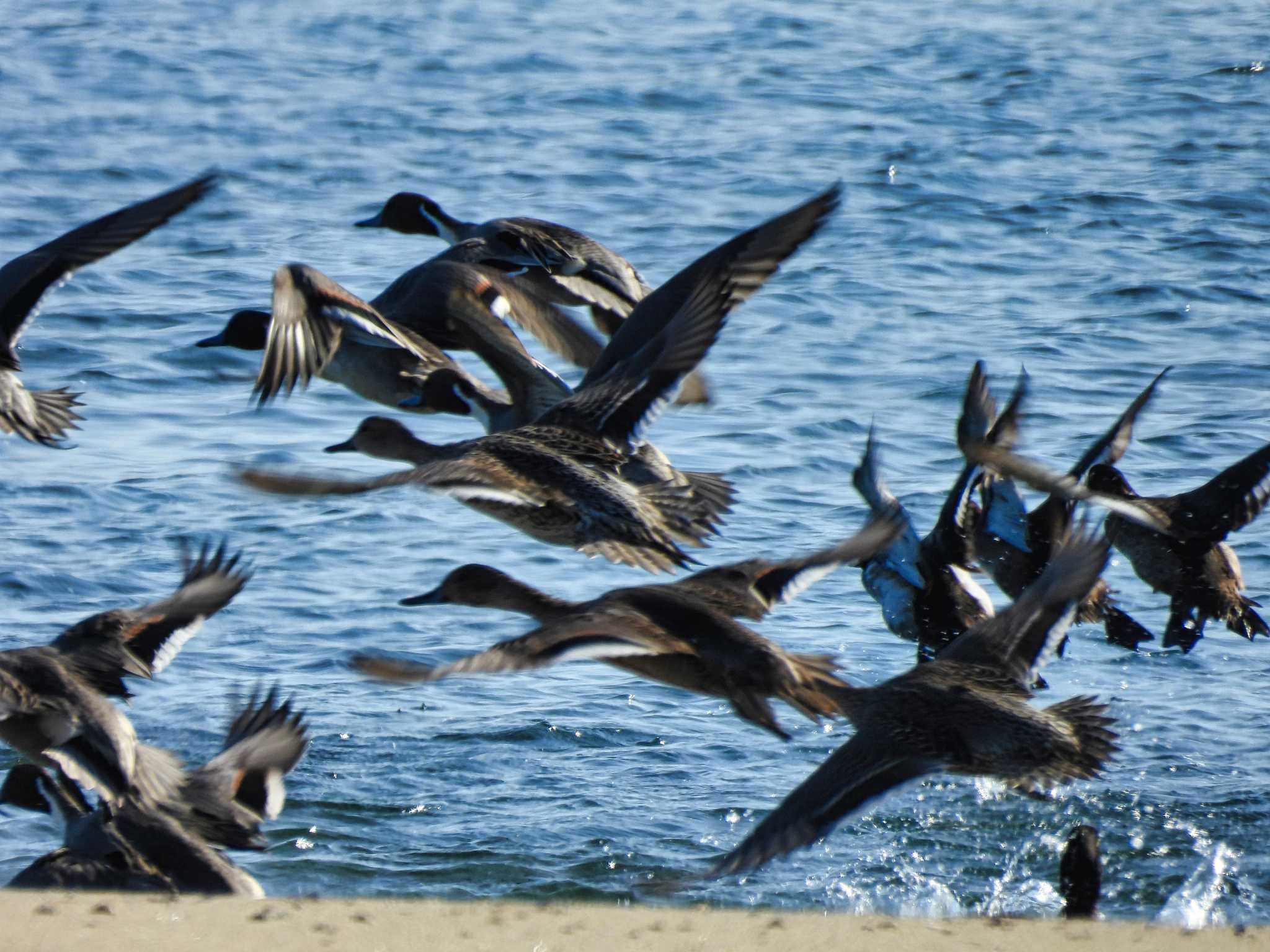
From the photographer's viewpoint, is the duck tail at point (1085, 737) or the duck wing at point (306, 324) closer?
the duck tail at point (1085, 737)

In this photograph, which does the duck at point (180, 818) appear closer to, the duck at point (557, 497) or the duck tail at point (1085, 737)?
the duck at point (557, 497)

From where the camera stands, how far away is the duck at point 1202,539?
6750 millimetres

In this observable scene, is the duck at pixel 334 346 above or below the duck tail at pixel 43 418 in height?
above

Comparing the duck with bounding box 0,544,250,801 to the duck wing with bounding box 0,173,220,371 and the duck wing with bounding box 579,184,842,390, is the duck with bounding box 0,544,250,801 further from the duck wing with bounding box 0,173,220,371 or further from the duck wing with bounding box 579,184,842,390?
the duck wing with bounding box 579,184,842,390

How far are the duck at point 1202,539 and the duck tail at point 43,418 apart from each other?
3505mm

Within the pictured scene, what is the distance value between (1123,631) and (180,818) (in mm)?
3209

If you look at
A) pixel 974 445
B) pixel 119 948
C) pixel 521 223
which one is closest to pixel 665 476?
pixel 974 445

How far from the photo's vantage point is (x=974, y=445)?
5.99 m

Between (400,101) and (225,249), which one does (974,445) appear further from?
(400,101)

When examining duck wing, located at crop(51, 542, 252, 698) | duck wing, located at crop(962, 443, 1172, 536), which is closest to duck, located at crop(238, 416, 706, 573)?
duck wing, located at crop(51, 542, 252, 698)

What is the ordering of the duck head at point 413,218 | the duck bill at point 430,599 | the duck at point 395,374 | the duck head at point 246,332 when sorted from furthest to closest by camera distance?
1. the duck head at point 413,218
2. the duck head at point 246,332
3. the duck at point 395,374
4. the duck bill at point 430,599

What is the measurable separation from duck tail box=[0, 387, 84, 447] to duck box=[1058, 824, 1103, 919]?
3.42m

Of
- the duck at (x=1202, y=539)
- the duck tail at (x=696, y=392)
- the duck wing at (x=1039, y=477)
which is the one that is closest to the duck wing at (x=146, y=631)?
the duck tail at (x=696, y=392)

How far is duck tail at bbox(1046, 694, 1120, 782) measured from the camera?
194 inches
